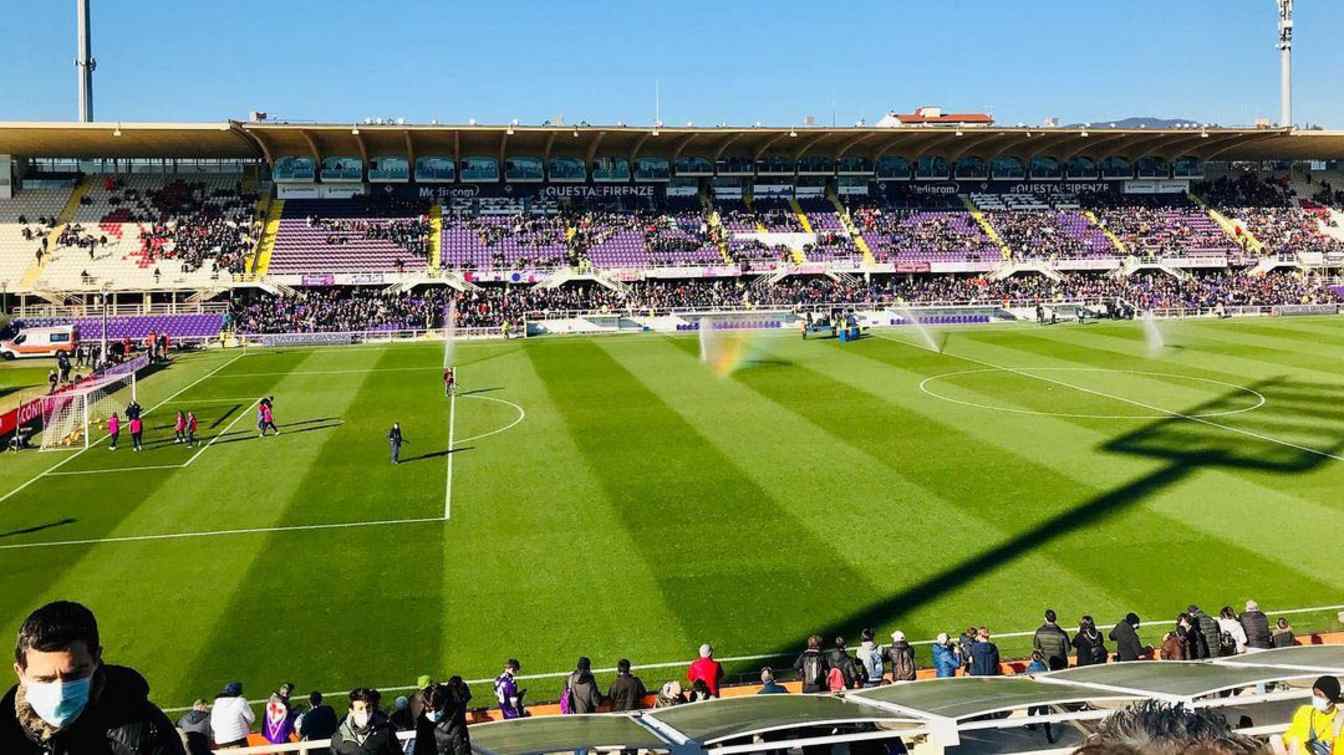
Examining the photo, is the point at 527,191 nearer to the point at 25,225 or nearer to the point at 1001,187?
the point at 25,225

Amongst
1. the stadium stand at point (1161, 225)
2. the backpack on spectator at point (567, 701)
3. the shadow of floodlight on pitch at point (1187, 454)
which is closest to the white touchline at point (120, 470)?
the backpack on spectator at point (567, 701)

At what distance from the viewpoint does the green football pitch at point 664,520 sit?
635 inches

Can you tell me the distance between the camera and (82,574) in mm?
19062

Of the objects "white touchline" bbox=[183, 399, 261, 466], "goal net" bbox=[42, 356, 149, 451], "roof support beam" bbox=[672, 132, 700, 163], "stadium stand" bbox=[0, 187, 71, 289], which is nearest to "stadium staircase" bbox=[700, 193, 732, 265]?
"roof support beam" bbox=[672, 132, 700, 163]

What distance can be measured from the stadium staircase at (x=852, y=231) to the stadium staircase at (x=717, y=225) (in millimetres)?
9784

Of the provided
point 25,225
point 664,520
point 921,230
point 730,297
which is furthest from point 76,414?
point 921,230

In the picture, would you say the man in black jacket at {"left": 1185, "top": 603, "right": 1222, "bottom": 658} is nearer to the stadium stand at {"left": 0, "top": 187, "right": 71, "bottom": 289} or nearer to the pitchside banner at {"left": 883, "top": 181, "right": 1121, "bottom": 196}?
the stadium stand at {"left": 0, "top": 187, "right": 71, "bottom": 289}

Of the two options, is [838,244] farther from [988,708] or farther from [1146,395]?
[988,708]

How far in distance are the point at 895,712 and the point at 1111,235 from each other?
261 feet

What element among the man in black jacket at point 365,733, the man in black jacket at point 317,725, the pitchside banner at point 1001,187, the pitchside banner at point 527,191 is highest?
the pitchside banner at point 1001,187

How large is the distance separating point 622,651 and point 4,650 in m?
9.45

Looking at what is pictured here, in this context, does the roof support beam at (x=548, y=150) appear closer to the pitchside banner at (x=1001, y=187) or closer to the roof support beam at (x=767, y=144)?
the roof support beam at (x=767, y=144)

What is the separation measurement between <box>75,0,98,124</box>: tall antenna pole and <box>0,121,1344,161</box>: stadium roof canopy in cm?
257

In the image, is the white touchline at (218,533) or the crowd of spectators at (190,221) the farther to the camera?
the crowd of spectators at (190,221)
